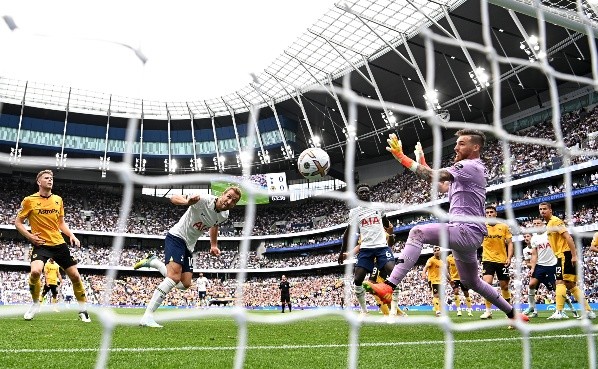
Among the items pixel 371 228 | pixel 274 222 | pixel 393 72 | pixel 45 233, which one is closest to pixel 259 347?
pixel 371 228

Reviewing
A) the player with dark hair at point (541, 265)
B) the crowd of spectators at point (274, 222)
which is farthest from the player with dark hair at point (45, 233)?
the crowd of spectators at point (274, 222)

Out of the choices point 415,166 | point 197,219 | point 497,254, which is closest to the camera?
point 415,166

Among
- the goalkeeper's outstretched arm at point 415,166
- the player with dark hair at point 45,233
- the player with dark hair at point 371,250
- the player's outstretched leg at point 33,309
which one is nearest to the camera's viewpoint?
the goalkeeper's outstretched arm at point 415,166

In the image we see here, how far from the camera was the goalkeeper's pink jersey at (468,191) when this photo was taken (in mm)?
4602

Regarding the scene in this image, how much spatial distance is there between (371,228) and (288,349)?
11.3 ft

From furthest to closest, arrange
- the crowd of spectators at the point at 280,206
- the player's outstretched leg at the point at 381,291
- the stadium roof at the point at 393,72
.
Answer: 1. the crowd of spectators at the point at 280,206
2. the stadium roof at the point at 393,72
3. the player's outstretched leg at the point at 381,291

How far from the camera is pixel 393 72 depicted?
3238 cm

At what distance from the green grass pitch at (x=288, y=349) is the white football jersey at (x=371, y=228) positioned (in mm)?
1665

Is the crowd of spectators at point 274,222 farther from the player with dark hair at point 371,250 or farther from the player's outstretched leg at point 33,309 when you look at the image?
the player's outstretched leg at point 33,309

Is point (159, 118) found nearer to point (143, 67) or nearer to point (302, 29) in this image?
point (302, 29)

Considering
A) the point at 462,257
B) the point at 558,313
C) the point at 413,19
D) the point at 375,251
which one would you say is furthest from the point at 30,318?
the point at 413,19

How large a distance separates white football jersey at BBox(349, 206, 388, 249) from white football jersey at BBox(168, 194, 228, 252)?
215cm

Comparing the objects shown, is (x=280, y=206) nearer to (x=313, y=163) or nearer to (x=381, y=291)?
(x=313, y=163)

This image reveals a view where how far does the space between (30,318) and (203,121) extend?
37174 mm
